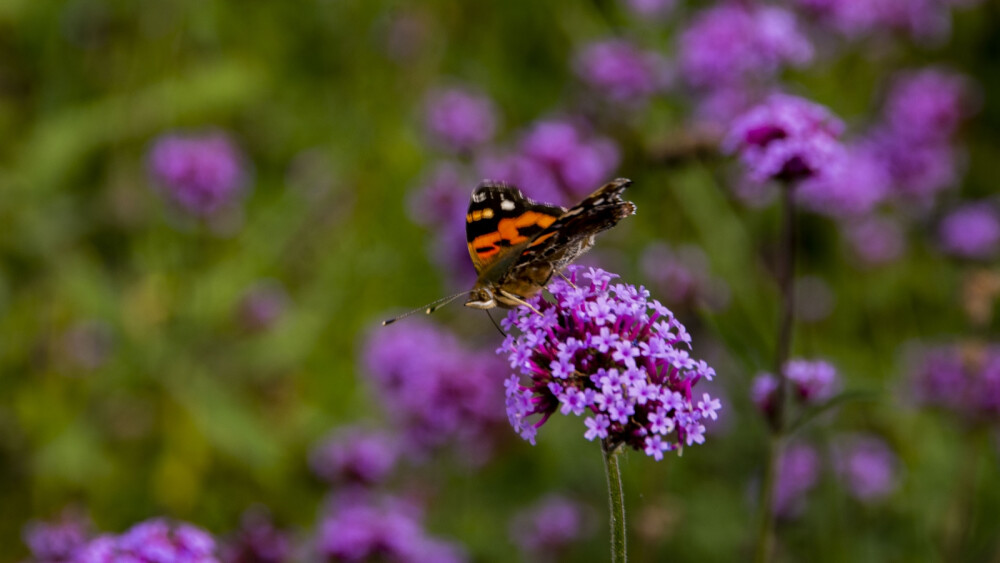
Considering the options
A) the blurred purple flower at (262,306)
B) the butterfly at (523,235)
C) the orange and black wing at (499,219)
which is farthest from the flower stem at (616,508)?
the blurred purple flower at (262,306)

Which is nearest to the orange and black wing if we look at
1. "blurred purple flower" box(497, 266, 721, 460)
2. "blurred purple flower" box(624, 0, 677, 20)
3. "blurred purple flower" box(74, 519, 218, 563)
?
"blurred purple flower" box(497, 266, 721, 460)

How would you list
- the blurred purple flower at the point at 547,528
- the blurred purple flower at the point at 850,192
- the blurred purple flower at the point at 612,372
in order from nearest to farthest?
1. the blurred purple flower at the point at 612,372
2. the blurred purple flower at the point at 547,528
3. the blurred purple flower at the point at 850,192

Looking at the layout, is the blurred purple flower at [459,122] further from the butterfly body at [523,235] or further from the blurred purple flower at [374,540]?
the butterfly body at [523,235]

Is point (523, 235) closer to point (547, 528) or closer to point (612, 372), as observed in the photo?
point (612, 372)

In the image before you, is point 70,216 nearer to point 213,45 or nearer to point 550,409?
point 213,45

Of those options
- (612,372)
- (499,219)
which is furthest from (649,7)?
(612,372)

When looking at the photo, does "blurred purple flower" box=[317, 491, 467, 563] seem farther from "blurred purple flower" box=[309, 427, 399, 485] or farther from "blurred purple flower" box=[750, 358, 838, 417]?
"blurred purple flower" box=[750, 358, 838, 417]

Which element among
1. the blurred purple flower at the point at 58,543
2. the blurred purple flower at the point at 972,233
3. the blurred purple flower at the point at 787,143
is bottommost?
the blurred purple flower at the point at 58,543
